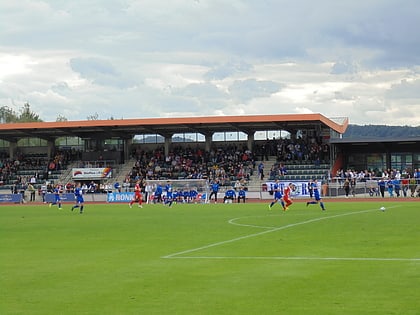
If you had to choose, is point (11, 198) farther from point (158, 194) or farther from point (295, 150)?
point (295, 150)

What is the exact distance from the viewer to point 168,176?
238 feet

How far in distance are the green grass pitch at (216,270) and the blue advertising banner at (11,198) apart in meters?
40.5

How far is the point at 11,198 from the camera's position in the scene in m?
69.2

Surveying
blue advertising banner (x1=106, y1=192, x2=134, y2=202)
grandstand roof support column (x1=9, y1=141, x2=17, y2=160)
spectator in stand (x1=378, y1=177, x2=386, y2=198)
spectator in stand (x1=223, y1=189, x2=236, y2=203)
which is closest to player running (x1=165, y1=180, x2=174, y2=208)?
blue advertising banner (x1=106, y1=192, x2=134, y2=202)

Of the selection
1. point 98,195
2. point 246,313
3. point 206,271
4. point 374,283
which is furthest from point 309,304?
point 98,195

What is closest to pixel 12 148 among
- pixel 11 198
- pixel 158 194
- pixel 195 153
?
pixel 11 198

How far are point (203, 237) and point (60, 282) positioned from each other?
10.3m

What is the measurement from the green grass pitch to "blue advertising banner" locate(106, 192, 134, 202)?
35.3m

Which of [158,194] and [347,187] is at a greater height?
[347,187]

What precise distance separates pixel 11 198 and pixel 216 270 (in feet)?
184

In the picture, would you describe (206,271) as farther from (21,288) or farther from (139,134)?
(139,134)

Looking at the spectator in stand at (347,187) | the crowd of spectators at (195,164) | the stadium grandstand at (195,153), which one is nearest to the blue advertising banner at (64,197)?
the stadium grandstand at (195,153)

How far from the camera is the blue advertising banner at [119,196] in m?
65.0

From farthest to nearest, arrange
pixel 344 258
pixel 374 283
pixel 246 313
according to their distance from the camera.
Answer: pixel 344 258 < pixel 374 283 < pixel 246 313
